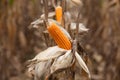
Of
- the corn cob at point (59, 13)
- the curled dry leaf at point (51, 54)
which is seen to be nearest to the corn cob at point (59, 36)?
the curled dry leaf at point (51, 54)

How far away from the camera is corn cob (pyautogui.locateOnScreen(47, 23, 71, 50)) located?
0.98 meters

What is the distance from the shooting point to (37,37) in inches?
131

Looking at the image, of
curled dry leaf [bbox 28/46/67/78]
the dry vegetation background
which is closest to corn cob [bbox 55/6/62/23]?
curled dry leaf [bbox 28/46/67/78]

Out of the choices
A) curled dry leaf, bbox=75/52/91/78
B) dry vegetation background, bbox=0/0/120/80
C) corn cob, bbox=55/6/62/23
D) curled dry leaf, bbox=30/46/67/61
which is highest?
corn cob, bbox=55/6/62/23

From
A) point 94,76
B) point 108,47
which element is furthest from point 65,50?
point 94,76

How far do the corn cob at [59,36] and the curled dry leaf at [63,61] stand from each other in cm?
2

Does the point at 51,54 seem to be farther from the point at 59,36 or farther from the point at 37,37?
the point at 37,37

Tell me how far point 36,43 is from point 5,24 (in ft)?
2.39

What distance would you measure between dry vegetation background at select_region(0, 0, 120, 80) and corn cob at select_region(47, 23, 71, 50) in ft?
4.74

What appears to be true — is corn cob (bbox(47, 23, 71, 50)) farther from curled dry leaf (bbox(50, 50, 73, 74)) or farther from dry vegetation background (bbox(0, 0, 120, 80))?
dry vegetation background (bbox(0, 0, 120, 80))

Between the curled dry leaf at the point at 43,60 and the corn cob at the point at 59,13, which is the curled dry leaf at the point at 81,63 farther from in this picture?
the corn cob at the point at 59,13

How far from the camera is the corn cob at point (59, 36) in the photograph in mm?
977

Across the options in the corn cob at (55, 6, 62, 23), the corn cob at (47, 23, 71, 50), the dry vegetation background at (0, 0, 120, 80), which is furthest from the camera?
the dry vegetation background at (0, 0, 120, 80)

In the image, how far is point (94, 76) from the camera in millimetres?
3145
